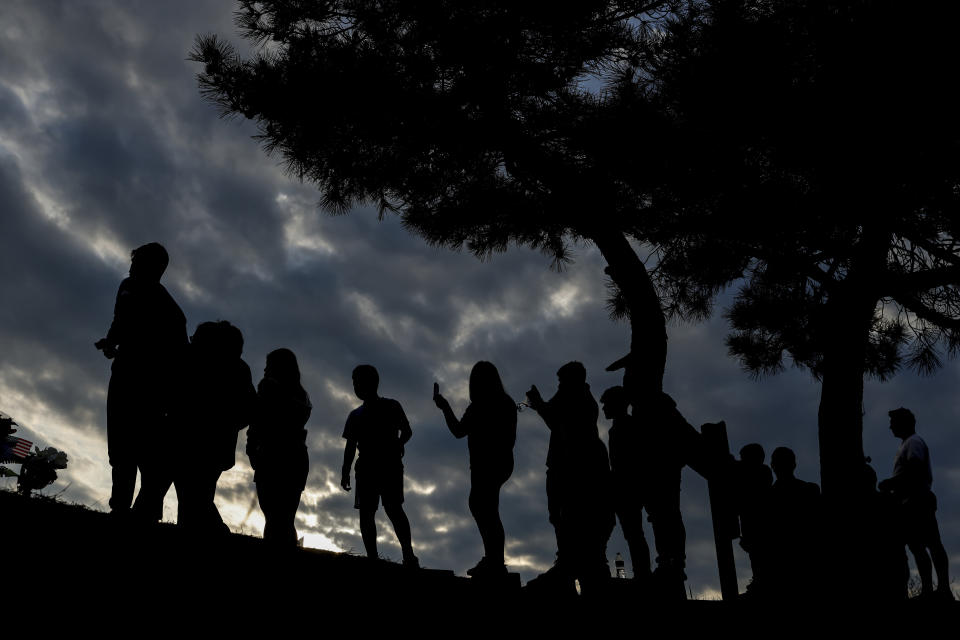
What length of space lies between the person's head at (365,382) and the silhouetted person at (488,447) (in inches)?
20.4

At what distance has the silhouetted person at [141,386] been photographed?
3.92m

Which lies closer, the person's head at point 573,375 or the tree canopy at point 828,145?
the person's head at point 573,375

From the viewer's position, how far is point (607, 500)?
14.6 feet

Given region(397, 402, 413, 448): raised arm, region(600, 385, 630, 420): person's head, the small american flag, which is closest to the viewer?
region(600, 385, 630, 420): person's head

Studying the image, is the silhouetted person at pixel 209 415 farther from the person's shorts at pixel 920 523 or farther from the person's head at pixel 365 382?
the person's shorts at pixel 920 523

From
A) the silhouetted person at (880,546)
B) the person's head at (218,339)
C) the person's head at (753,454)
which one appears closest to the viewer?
the person's head at (218,339)

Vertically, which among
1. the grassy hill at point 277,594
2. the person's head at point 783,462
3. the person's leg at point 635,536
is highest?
the person's head at point 783,462

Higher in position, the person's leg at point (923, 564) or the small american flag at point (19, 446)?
the small american flag at point (19, 446)

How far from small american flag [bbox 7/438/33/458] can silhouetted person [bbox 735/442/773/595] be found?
5.67 m

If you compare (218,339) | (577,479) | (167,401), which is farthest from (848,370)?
(167,401)

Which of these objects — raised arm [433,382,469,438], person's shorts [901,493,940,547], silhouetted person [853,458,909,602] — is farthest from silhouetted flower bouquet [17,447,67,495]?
person's shorts [901,493,940,547]

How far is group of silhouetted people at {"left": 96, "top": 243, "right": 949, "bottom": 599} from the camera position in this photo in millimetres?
3975

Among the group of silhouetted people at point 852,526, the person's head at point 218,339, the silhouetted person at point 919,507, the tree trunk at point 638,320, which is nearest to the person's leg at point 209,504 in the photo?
the person's head at point 218,339

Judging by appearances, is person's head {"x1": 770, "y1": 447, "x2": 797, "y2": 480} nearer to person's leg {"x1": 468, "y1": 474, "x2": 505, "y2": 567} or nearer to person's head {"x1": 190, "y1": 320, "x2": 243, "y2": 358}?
person's leg {"x1": 468, "y1": 474, "x2": 505, "y2": 567}
